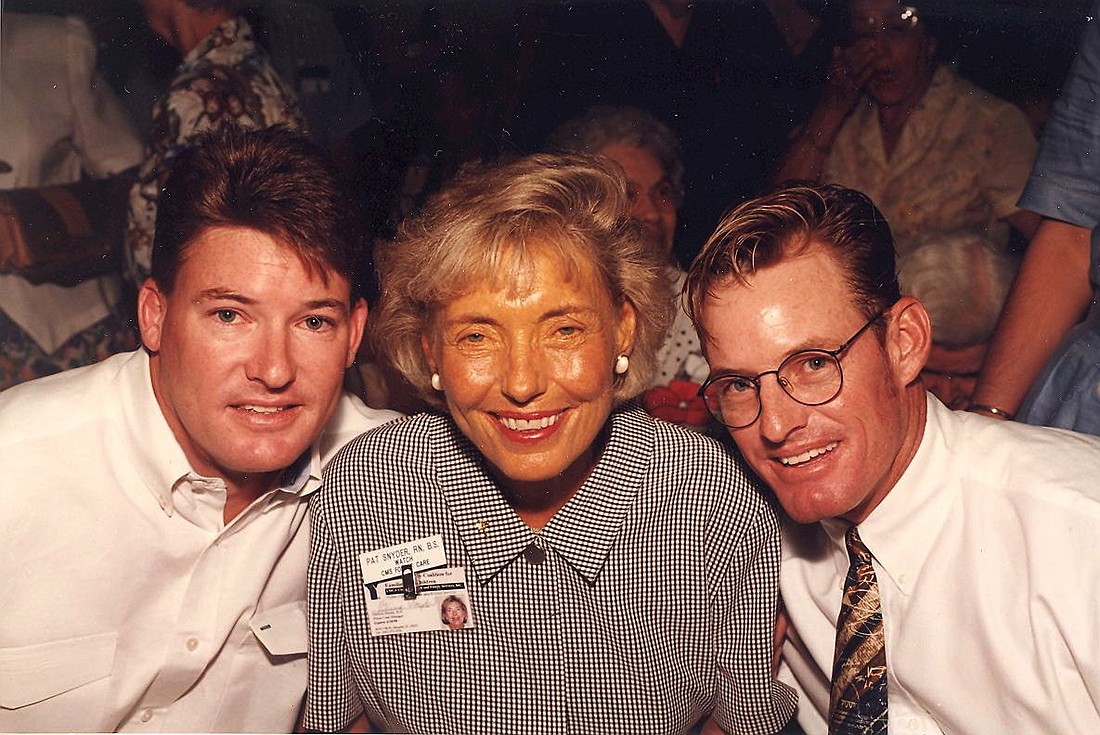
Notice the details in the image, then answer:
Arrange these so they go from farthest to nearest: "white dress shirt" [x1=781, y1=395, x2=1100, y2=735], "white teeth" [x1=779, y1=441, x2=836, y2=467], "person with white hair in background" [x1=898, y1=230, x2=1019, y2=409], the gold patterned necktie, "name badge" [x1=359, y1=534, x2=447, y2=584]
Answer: "person with white hair in background" [x1=898, y1=230, x2=1019, y2=409] → "name badge" [x1=359, y1=534, x2=447, y2=584] → the gold patterned necktie → "white teeth" [x1=779, y1=441, x2=836, y2=467] → "white dress shirt" [x1=781, y1=395, x2=1100, y2=735]

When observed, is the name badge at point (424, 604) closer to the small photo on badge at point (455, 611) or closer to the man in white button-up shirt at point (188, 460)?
the small photo on badge at point (455, 611)

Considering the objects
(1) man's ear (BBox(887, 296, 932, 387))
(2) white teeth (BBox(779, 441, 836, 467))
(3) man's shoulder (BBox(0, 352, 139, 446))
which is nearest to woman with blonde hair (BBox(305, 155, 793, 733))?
(2) white teeth (BBox(779, 441, 836, 467))

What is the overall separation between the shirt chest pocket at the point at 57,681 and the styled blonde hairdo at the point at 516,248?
40.0 inches

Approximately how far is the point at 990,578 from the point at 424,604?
1.30 metres

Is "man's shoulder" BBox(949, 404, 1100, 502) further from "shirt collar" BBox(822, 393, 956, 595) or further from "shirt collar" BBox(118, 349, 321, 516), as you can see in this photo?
"shirt collar" BBox(118, 349, 321, 516)

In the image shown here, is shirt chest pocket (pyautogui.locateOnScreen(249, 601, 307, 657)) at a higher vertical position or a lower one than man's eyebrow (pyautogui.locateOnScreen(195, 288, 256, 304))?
lower

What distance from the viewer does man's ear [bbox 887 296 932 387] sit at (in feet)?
6.85

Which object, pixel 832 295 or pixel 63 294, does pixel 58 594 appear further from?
pixel 832 295

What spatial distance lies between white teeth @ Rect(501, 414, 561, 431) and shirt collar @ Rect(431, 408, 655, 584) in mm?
237

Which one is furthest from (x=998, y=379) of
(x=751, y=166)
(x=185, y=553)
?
(x=185, y=553)

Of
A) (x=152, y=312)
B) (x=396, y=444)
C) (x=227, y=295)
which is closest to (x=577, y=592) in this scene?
(x=396, y=444)

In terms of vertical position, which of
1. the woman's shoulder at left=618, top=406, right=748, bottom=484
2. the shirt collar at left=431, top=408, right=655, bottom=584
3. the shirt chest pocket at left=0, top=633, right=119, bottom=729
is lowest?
the shirt chest pocket at left=0, top=633, right=119, bottom=729

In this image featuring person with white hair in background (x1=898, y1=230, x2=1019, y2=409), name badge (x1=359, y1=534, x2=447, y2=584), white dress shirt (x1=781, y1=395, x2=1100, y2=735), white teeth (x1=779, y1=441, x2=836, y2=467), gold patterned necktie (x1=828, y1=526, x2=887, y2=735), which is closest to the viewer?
white dress shirt (x1=781, y1=395, x2=1100, y2=735)

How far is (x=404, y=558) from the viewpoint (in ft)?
7.48
